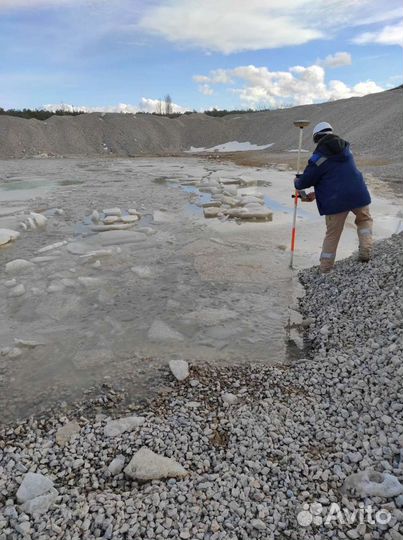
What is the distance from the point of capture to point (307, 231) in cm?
813

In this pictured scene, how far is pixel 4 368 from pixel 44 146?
106ft

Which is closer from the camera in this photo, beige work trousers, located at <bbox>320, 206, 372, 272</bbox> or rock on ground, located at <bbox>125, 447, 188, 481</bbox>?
rock on ground, located at <bbox>125, 447, 188, 481</bbox>

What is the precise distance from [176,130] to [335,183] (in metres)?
35.7

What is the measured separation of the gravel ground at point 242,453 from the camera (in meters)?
2.06

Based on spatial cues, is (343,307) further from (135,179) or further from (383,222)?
(135,179)

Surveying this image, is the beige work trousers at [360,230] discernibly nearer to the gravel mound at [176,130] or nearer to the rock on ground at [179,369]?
the rock on ground at [179,369]

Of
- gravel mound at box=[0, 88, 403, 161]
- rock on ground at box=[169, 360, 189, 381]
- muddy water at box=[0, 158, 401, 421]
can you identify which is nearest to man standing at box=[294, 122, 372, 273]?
muddy water at box=[0, 158, 401, 421]

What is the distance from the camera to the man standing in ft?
15.7

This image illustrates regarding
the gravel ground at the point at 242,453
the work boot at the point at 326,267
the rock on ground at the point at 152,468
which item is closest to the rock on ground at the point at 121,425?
the gravel ground at the point at 242,453

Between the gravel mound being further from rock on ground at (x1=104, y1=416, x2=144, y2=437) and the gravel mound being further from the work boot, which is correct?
rock on ground at (x1=104, y1=416, x2=144, y2=437)

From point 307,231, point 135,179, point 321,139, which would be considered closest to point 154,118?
point 135,179

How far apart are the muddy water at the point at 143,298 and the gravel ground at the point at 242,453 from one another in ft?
1.31

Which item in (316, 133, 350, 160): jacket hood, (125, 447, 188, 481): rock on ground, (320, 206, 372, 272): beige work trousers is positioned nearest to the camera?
(125, 447, 188, 481): rock on ground

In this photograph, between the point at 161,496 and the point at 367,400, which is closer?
the point at 161,496
